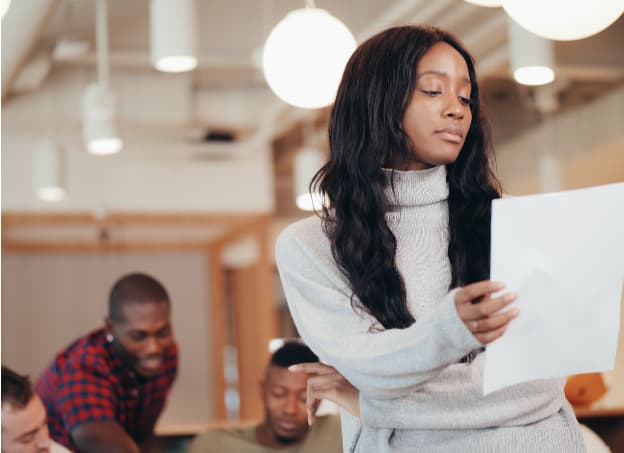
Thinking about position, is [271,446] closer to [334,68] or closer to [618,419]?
[334,68]

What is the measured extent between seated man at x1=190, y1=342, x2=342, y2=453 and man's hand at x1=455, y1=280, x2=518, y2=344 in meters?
1.76

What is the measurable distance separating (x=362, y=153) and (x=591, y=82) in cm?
Answer: 536

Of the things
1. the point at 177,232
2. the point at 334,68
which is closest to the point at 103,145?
the point at 334,68

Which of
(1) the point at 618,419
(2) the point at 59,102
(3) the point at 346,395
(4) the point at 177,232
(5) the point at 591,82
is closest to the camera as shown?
(3) the point at 346,395

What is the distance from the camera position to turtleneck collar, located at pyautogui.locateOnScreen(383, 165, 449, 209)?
55.2 inches

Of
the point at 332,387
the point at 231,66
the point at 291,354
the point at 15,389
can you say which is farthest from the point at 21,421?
the point at 231,66

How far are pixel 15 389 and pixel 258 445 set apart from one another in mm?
838

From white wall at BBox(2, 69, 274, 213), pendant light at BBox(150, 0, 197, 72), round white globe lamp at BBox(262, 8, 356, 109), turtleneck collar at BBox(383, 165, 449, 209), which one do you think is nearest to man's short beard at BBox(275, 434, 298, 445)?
round white globe lamp at BBox(262, 8, 356, 109)

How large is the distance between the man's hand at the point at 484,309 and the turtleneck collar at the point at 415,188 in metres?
0.29

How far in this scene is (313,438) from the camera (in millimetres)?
2900

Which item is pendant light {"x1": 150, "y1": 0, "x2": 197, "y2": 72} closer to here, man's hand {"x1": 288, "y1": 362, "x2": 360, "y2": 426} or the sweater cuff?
man's hand {"x1": 288, "y1": 362, "x2": 360, "y2": 426}

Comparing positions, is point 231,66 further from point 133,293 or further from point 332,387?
point 332,387

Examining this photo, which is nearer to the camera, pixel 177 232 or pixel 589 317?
pixel 589 317

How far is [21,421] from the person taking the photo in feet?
7.51
